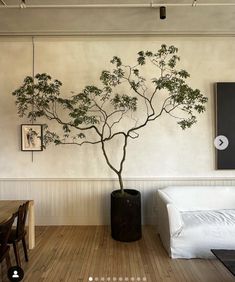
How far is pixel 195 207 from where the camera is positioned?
407 centimetres

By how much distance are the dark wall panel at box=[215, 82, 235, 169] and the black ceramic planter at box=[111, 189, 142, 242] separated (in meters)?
1.83

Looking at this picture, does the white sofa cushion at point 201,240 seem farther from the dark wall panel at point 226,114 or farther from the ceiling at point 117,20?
the ceiling at point 117,20

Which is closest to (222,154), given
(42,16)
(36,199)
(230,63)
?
(230,63)

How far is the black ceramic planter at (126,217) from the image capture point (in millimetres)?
3789

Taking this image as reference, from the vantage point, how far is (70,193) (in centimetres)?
453

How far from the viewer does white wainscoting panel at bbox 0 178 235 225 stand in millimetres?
4527

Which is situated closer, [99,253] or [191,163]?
[99,253]

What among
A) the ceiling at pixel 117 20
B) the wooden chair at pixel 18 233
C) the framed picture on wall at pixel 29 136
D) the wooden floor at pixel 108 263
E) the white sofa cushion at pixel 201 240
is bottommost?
the wooden floor at pixel 108 263

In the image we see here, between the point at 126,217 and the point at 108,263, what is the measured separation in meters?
0.75

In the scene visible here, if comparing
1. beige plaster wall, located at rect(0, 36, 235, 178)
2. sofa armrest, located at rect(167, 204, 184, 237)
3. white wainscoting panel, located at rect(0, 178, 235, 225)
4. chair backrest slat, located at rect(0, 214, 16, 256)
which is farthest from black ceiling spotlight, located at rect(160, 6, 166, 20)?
chair backrest slat, located at rect(0, 214, 16, 256)

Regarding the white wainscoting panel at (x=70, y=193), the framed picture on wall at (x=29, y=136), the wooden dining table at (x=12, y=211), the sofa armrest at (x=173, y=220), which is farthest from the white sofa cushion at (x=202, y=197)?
the framed picture on wall at (x=29, y=136)

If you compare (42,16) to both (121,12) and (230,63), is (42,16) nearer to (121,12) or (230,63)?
(121,12)

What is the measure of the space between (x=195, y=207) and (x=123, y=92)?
7.23ft

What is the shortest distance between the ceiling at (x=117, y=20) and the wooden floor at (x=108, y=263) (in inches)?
131
